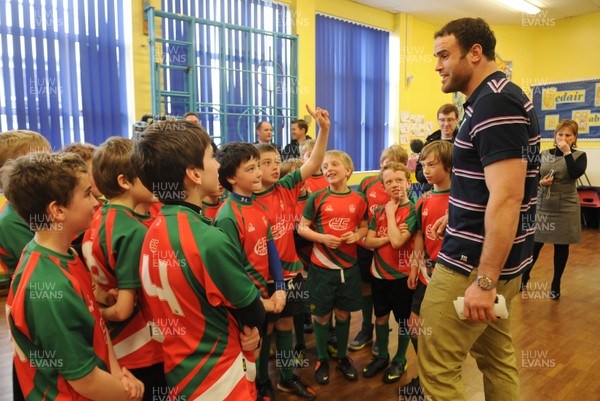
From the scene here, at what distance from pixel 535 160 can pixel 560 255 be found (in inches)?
112

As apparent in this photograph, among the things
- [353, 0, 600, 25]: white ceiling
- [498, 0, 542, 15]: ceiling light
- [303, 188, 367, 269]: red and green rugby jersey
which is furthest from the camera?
[353, 0, 600, 25]: white ceiling

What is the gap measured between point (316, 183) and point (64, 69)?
113 inches

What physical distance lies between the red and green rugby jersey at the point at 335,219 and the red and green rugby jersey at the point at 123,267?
46.3 inches

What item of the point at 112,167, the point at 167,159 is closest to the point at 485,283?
the point at 167,159

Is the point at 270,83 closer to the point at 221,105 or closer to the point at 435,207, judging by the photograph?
the point at 221,105

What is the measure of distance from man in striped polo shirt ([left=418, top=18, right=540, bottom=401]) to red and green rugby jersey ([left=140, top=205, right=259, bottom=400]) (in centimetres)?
67

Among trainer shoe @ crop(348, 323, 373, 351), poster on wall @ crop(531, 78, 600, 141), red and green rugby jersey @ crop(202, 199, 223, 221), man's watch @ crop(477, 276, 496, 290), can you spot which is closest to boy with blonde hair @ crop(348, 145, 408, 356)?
trainer shoe @ crop(348, 323, 373, 351)

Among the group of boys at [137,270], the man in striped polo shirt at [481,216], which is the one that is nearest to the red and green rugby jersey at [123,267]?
the group of boys at [137,270]

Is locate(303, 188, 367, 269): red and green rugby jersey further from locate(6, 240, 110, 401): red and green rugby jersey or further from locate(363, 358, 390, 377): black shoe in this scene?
locate(6, 240, 110, 401): red and green rugby jersey

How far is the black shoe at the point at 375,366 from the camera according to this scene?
2.39 meters

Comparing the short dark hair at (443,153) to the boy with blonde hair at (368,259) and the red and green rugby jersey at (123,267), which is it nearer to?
the boy with blonde hair at (368,259)

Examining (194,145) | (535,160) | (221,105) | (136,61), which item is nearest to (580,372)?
(535,160)

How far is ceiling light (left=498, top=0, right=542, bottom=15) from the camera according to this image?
6.40 meters

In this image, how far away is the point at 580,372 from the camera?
2.41 m
